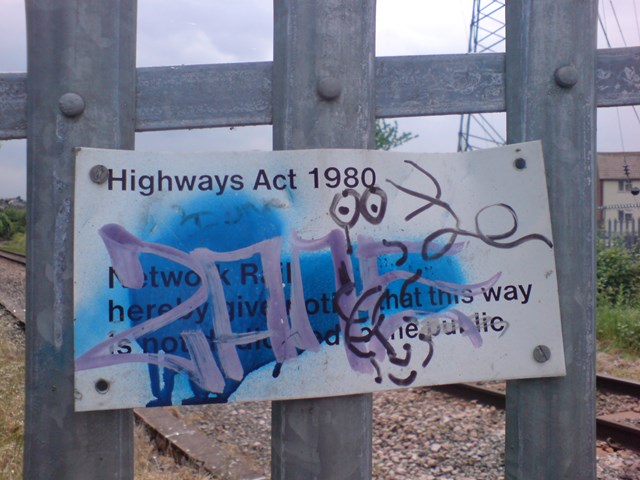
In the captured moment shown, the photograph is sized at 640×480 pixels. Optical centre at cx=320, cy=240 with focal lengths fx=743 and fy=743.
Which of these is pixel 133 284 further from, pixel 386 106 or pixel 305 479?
pixel 386 106

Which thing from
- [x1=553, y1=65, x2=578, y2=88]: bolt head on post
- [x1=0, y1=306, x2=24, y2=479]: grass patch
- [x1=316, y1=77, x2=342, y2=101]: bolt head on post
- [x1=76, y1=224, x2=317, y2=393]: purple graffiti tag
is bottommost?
[x1=0, y1=306, x2=24, y2=479]: grass patch

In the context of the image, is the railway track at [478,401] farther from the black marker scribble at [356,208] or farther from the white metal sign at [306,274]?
Result: the black marker scribble at [356,208]

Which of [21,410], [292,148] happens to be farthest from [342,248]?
[21,410]

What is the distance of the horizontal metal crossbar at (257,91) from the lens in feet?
6.86

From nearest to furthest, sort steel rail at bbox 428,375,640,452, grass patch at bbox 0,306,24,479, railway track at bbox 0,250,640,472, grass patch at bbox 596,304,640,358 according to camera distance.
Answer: grass patch at bbox 0,306,24,479 → railway track at bbox 0,250,640,472 → steel rail at bbox 428,375,640,452 → grass patch at bbox 596,304,640,358

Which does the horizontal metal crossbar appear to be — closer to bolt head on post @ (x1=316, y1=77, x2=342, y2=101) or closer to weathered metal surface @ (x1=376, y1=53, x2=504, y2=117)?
weathered metal surface @ (x1=376, y1=53, x2=504, y2=117)

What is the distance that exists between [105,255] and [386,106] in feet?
2.96

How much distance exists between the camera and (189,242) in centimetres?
204

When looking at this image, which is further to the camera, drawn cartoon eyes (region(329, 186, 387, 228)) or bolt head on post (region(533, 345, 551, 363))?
bolt head on post (region(533, 345, 551, 363))

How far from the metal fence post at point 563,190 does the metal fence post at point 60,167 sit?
3.82 ft

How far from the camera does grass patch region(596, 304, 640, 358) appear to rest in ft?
33.1

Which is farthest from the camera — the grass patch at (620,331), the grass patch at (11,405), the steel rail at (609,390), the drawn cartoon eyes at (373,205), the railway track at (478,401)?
the grass patch at (620,331)

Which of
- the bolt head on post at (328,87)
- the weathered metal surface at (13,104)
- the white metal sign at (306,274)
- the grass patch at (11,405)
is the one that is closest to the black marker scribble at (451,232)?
the white metal sign at (306,274)

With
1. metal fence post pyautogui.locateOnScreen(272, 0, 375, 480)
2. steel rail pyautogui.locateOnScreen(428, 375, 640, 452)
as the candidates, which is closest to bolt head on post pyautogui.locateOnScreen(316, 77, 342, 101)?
metal fence post pyautogui.locateOnScreen(272, 0, 375, 480)
